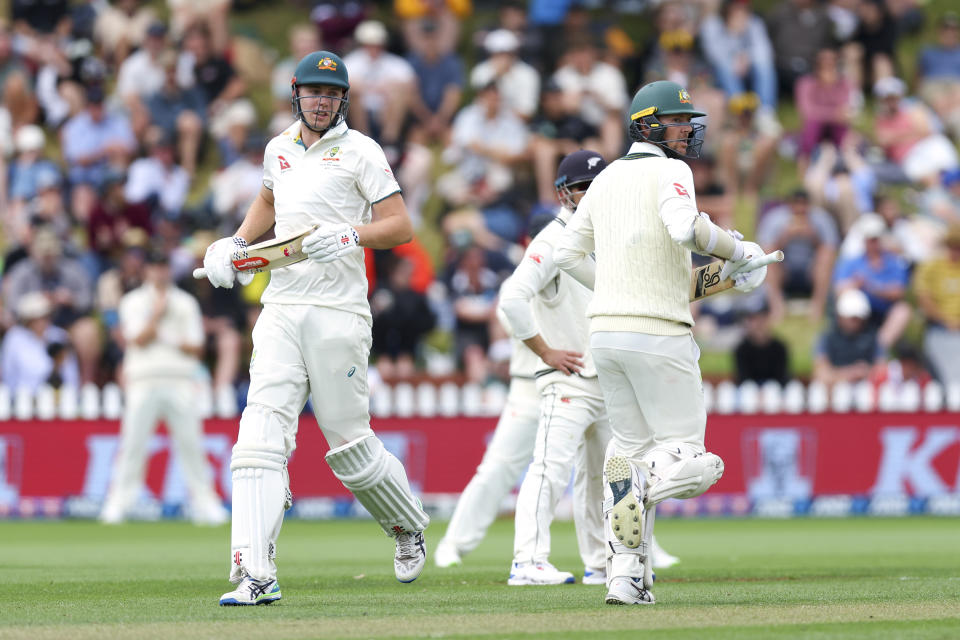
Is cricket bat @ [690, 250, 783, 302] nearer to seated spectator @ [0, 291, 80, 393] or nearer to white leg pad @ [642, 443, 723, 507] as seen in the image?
white leg pad @ [642, 443, 723, 507]

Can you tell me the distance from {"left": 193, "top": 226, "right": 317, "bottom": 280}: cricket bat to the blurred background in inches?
389

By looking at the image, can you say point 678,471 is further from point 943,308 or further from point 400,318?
point 943,308

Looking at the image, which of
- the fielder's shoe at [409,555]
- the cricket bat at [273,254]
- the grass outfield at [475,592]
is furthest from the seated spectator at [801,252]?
the cricket bat at [273,254]

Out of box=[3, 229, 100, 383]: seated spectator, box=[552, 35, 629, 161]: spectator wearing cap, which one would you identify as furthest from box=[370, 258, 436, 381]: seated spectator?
box=[552, 35, 629, 161]: spectator wearing cap

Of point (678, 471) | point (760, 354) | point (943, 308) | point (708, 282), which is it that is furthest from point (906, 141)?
point (678, 471)

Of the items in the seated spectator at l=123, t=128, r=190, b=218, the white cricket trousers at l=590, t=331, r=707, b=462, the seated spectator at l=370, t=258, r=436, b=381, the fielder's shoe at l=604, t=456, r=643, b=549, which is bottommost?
the fielder's shoe at l=604, t=456, r=643, b=549

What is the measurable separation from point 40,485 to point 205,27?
7.81 m

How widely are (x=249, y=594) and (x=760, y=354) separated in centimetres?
1150

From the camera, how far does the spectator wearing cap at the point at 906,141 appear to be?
21000 millimetres

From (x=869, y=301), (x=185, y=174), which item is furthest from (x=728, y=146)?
(x=185, y=174)

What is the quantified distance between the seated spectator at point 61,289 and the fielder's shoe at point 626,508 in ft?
41.1

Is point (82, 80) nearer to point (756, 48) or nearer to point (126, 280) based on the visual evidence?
point (126, 280)

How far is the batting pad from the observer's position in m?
8.11

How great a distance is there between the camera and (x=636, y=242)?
7598 mm
